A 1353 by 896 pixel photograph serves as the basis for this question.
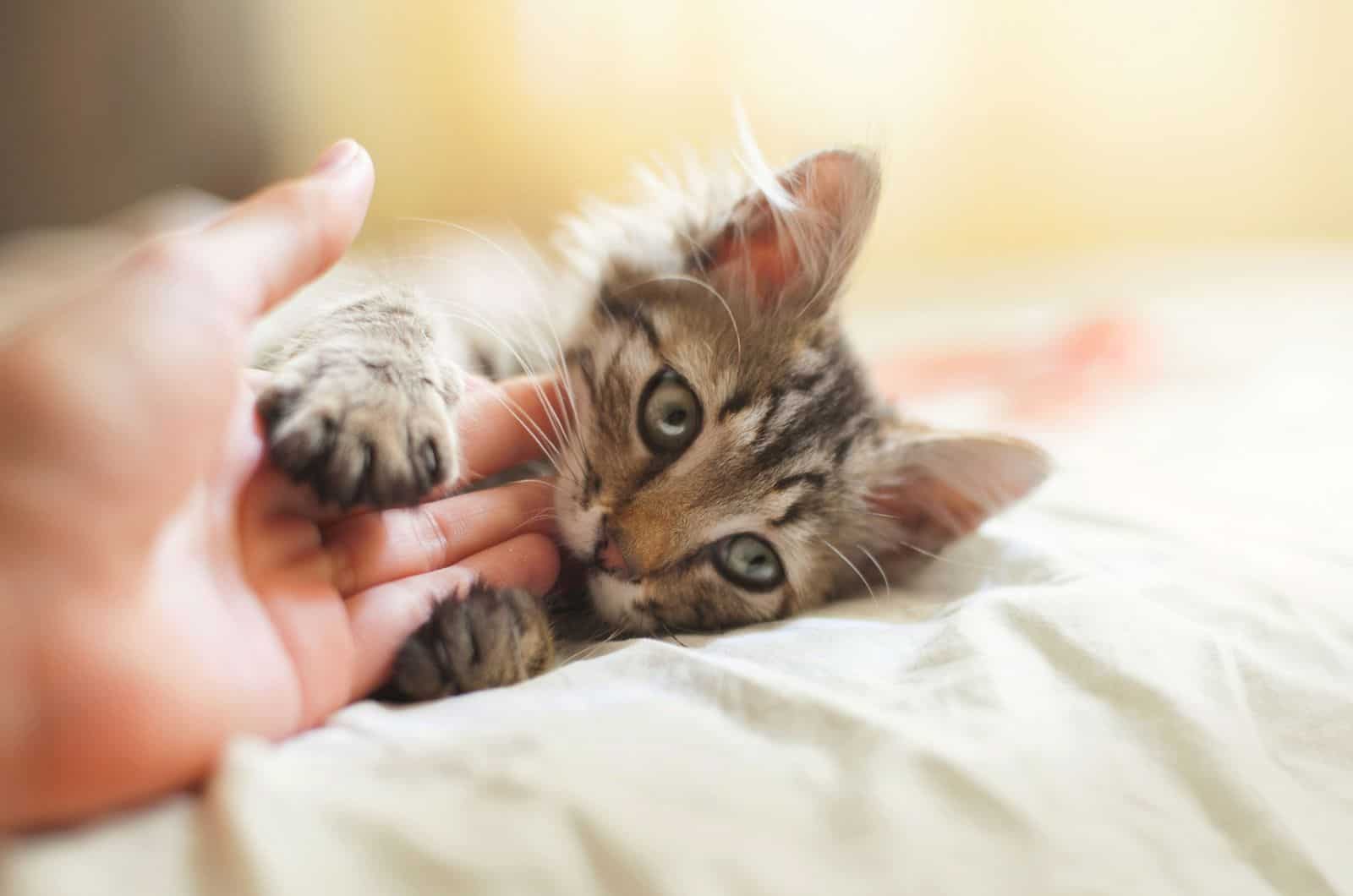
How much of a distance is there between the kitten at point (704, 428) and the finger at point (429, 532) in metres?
0.07

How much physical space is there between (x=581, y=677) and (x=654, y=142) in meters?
3.61

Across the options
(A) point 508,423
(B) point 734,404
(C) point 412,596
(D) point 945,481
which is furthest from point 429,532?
(D) point 945,481

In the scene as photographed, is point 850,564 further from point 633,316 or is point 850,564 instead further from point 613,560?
point 633,316

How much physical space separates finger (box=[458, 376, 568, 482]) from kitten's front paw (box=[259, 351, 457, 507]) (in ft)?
0.56

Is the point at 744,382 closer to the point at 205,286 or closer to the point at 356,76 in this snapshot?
the point at 205,286

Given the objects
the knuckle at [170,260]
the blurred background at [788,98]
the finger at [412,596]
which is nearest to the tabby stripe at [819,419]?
the finger at [412,596]

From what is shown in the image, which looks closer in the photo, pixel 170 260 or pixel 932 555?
pixel 170 260

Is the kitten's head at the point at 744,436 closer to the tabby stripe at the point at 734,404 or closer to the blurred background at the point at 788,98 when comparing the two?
the tabby stripe at the point at 734,404

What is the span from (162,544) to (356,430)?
0.72 ft

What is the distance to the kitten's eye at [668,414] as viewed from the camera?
136cm

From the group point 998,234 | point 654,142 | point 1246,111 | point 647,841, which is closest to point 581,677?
point 647,841

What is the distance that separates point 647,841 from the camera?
2.20 feet

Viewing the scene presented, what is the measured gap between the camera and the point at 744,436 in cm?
136

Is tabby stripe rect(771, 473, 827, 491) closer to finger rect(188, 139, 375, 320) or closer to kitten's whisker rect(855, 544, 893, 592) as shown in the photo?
kitten's whisker rect(855, 544, 893, 592)
